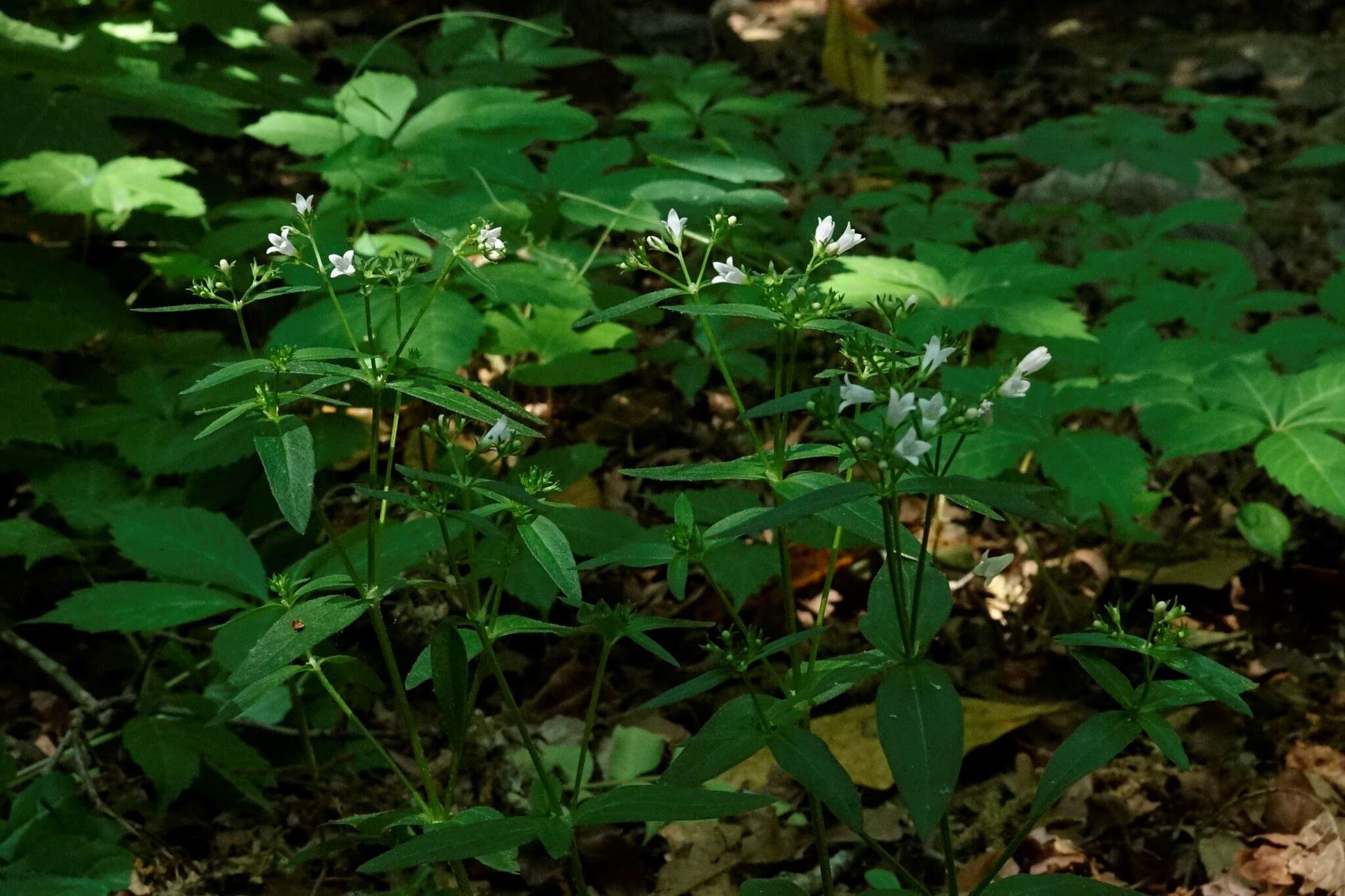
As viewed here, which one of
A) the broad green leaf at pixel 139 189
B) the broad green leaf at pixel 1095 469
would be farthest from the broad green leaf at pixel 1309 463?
the broad green leaf at pixel 139 189

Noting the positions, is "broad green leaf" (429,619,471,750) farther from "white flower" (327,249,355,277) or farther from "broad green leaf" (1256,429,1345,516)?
"broad green leaf" (1256,429,1345,516)

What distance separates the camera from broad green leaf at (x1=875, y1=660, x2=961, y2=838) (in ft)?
3.47

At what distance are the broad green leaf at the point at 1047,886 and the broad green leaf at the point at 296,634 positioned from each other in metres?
0.78

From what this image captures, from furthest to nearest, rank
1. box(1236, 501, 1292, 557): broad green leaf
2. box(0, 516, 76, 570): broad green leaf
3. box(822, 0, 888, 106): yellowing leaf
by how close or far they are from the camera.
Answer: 1. box(822, 0, 888, 106): yellowing leaf
2. box(1236, 501, 1292, 557): broad green leaf
3. box(0, 516, 76, 570): broad green leaf

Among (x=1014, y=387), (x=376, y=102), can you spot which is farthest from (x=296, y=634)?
(x=376, y=102)

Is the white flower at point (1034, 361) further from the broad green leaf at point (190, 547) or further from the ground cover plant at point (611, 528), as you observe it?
the broad green leaf at point (190, 547)

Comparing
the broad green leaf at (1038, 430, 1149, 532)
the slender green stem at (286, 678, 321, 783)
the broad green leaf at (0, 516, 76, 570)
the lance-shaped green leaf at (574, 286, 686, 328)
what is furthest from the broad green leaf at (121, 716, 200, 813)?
the broad green leaf at (1038, 430, 1149, 532)

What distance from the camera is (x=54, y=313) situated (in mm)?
2822

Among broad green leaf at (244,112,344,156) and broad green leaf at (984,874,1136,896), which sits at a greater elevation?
broad green leaf at (244,112,344,156)

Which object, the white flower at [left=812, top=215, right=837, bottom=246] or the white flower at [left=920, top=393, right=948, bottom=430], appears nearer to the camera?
the white flower at [left=920, top=393, right=948, bottom=430]

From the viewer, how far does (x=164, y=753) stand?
1.94 metres

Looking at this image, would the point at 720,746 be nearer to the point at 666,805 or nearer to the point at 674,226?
the point at 666,805

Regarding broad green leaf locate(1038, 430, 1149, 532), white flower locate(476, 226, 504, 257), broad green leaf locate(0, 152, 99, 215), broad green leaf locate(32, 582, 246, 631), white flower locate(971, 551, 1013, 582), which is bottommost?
broad green leaf locate(32, 582, 246, 631)

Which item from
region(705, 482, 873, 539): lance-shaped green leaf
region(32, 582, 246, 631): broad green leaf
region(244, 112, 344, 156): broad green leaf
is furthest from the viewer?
region(244, 112, 344, 156): broad green leaf
